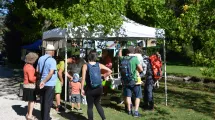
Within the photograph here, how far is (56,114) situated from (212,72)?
4.23 metres

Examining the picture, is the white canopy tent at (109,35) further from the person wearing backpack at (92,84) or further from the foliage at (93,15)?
the person wearing backpack at (92,84)

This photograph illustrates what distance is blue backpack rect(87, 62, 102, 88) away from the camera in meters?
7.77

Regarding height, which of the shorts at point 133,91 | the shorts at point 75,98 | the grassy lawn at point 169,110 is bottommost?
the grassy lawn at point 169,110

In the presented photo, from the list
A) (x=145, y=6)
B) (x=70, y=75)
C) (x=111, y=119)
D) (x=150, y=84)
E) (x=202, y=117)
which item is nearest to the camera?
(x=111, y=119)

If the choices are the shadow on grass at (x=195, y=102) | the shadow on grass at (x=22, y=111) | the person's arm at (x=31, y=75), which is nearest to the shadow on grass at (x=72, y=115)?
Result: the shadow on grass at (x=22, y=111)

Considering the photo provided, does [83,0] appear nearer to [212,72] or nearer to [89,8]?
[89,8]

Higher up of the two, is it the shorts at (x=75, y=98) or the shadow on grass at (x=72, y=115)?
the shorts at (x=75, y=98)

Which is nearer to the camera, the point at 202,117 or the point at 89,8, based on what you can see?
the point at 202,117

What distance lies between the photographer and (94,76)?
7.82 m

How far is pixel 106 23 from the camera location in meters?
10.4

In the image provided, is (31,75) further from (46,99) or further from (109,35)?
(109,35)

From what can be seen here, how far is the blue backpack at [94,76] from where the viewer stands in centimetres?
777

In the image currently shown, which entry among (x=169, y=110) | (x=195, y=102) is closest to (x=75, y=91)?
(x=169, y=110)

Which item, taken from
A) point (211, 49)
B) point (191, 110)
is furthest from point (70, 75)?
point (211, 49)
